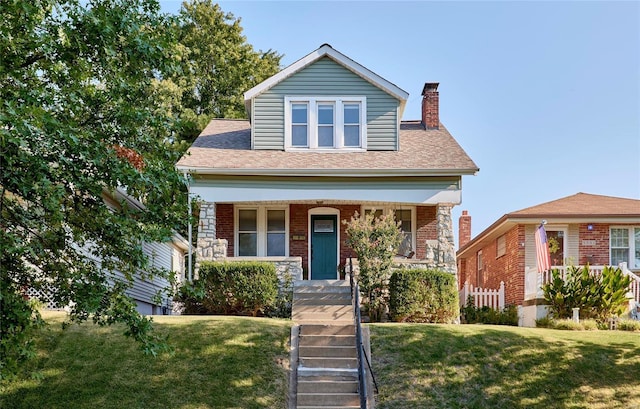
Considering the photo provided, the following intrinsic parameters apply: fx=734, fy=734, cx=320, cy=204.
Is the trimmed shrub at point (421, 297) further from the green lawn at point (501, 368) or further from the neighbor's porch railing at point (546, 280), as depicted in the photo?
the neighbor's porch railing at point (546, 280)

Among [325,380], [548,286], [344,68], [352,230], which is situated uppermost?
[344,68]

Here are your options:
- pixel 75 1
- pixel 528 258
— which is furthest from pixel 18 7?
pixel 528 258

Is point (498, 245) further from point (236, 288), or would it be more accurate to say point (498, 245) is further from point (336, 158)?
point (236, 288)

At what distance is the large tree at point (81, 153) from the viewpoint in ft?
28.0

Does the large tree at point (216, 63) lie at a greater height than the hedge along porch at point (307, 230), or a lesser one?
greater

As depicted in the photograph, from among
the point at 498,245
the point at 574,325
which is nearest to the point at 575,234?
the point at 498,245

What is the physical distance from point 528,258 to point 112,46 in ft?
50.3

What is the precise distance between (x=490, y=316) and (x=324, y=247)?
15.9ft

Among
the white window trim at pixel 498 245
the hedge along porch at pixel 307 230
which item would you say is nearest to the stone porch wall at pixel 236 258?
the hedge along porch at pixel 307 230

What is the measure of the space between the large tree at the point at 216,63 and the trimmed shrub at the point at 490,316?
15629 mm

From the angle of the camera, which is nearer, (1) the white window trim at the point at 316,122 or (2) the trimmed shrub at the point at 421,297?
(2) the trimmed shrub at the point at 421,297

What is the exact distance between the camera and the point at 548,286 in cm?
1739

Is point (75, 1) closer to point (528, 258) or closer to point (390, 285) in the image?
point (390, 285)

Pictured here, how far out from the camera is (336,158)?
1952 centimetres
